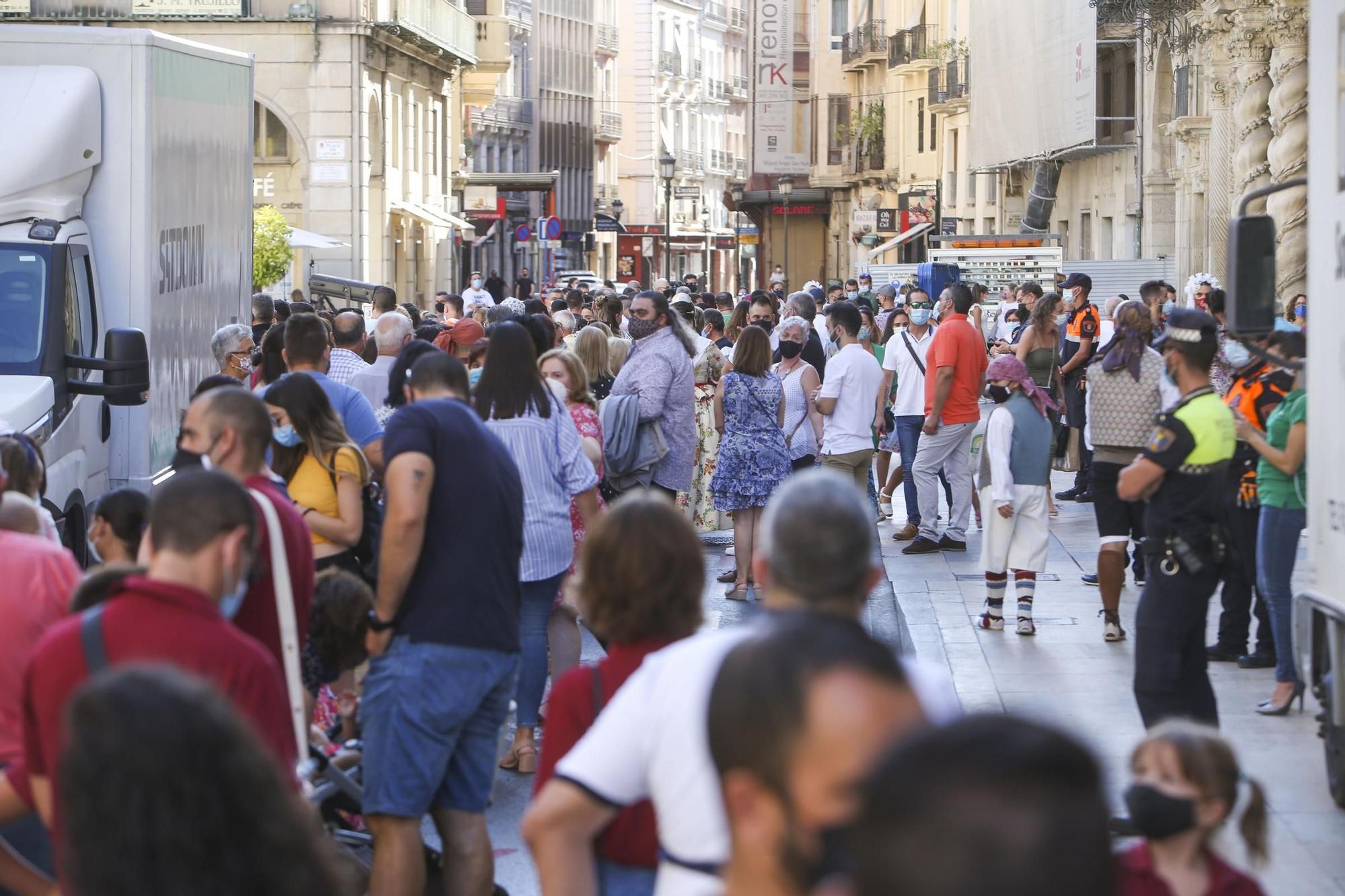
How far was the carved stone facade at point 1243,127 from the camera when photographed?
17.7 m

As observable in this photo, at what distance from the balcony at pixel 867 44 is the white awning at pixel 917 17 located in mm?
3654

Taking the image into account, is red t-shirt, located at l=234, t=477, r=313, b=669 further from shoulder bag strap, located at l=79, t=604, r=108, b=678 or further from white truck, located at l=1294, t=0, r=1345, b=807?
white truck, located at l=1294, t=0, r=1345, b=807

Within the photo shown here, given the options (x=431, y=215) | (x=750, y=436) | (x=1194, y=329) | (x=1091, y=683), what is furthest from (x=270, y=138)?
(x=1194, y=329)

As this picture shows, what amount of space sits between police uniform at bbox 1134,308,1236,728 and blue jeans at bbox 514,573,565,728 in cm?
224

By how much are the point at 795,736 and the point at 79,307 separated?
340 inches

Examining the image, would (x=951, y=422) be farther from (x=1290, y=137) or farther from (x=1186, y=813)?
(x=1186, y=813)

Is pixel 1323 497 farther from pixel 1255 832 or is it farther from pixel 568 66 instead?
pixel 568 66

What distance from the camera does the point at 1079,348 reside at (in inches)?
696

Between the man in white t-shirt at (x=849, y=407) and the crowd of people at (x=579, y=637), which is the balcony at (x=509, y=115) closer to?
the man in white t-shirt at (x=849, y=407)

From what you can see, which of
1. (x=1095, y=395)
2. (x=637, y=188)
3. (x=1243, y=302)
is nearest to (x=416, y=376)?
(x=1243, y=302)

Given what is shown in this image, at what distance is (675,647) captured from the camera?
11.2 feet

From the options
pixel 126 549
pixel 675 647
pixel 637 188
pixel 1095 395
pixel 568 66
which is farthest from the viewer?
pixel 637 188

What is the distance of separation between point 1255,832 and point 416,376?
9.21 ft

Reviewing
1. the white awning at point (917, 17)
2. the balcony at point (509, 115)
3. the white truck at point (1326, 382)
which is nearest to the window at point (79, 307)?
the white truck at point (1326, 382)
